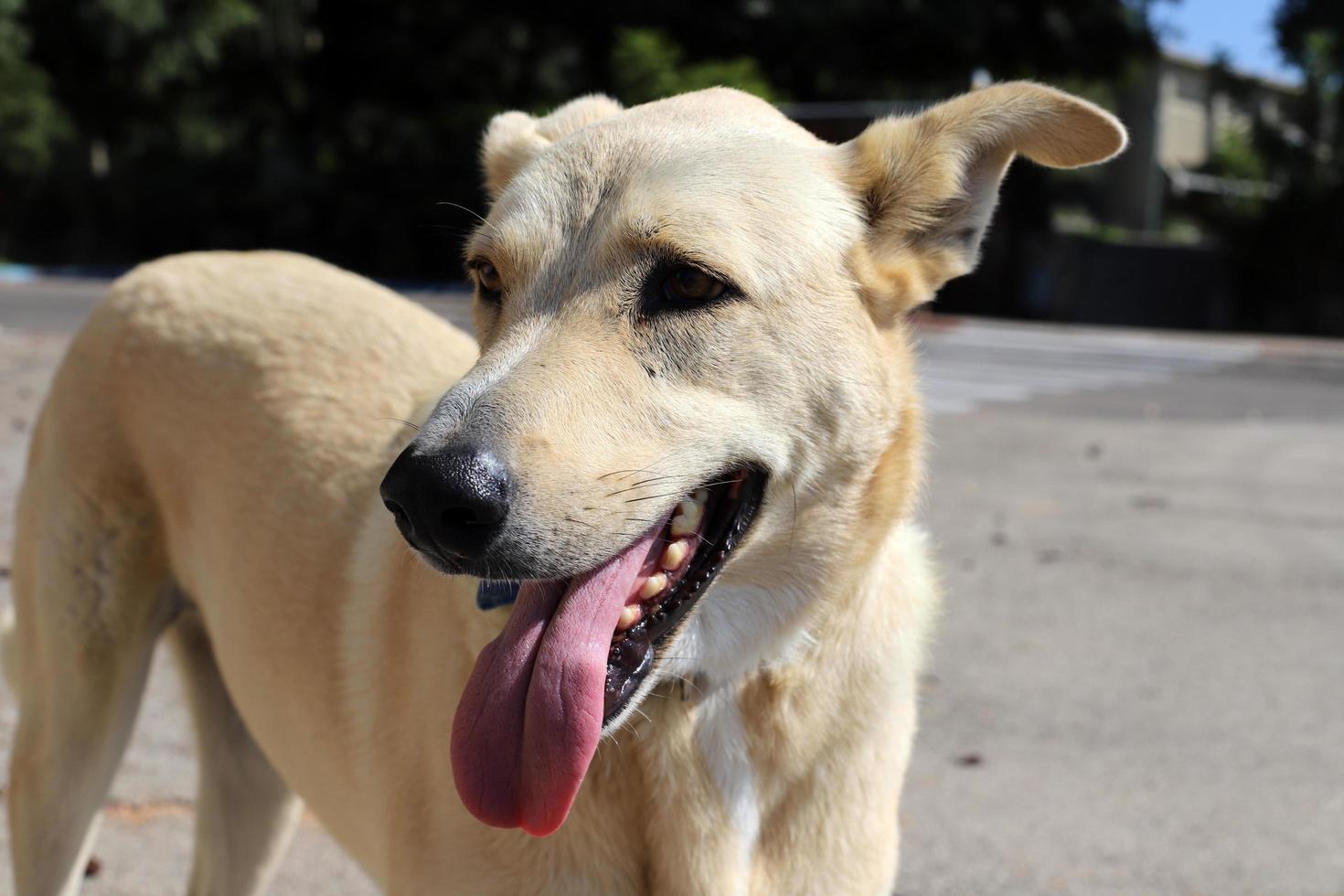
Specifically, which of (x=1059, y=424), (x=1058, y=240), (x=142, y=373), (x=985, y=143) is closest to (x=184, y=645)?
(x=142, y=373)

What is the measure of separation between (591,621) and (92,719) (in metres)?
1.59

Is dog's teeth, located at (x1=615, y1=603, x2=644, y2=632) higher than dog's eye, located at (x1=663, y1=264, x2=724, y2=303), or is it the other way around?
dog's eye, located at (x1=663, y1=264, x2=724, y2=303)

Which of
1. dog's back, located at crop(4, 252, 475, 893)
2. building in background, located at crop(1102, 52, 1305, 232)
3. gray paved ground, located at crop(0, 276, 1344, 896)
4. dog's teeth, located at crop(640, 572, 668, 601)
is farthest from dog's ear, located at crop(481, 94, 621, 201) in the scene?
building in background, located at crop(1102, 52, 1305, 232)

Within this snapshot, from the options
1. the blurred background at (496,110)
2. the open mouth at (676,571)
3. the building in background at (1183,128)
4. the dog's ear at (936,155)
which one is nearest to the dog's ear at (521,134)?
the dog's ear at (936,155)

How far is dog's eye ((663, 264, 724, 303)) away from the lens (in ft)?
7.45

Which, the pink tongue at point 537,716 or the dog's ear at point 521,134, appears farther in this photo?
the dog's ear at point 521,134

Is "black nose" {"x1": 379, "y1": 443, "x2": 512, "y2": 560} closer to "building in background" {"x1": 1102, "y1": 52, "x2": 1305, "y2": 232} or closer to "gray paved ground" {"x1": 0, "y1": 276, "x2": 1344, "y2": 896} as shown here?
"gray paved ground" {"x1": 0, "y1": 276, "x2": 1344, "y2": 896}

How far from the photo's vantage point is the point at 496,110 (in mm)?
26594

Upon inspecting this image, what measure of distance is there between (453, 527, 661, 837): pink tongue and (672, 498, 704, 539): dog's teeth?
193 mm

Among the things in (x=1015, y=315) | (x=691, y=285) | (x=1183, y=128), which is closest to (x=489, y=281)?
(x=691, y=285)

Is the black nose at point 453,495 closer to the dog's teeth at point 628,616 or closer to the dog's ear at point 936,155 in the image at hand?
the dog's teeth at point 628,616

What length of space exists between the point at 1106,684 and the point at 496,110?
927 inches

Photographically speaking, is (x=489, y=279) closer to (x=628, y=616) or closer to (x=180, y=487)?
(x=628, y=616)

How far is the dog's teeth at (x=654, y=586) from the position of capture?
2.20 m
